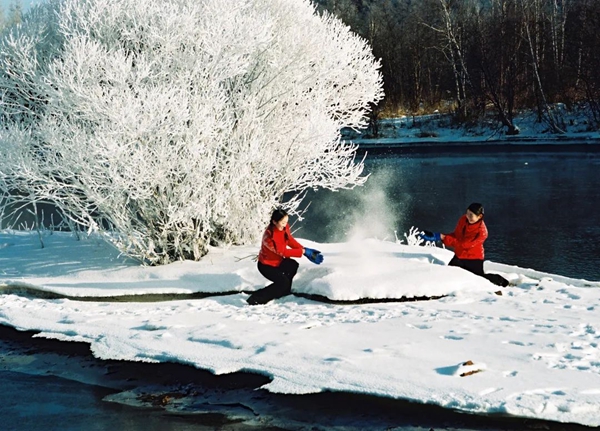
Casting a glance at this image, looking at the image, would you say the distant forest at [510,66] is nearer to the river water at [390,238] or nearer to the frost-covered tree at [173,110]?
the river water at [390,238]

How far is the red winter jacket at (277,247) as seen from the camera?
901cm

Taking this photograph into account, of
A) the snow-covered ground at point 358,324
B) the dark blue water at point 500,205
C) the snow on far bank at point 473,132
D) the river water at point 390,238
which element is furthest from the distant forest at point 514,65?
the snow-covered ground at point 358,324

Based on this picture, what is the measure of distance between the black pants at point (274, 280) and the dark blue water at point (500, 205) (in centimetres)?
545

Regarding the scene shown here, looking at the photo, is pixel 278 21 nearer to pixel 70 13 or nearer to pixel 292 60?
pixel 292 60

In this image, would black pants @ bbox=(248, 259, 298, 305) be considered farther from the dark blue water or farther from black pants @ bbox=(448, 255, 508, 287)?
the dark blue water

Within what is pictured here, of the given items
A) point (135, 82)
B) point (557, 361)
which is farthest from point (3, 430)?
point (135, 82)

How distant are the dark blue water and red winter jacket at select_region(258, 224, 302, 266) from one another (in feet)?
18.0

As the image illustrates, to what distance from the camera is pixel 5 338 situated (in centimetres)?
861

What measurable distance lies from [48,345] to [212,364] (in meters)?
2.30

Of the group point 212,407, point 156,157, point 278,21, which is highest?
point 278,21

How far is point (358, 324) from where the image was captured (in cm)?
796

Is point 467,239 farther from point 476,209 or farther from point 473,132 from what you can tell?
point 473,132

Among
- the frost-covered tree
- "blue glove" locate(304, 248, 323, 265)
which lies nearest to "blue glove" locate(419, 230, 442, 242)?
"blue glove" locate(304, 248, 323, 265)

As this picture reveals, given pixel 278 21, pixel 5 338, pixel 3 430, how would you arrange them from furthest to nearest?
1. pixel 278 21
2. pixel 5 338
3. pixel 3 430
